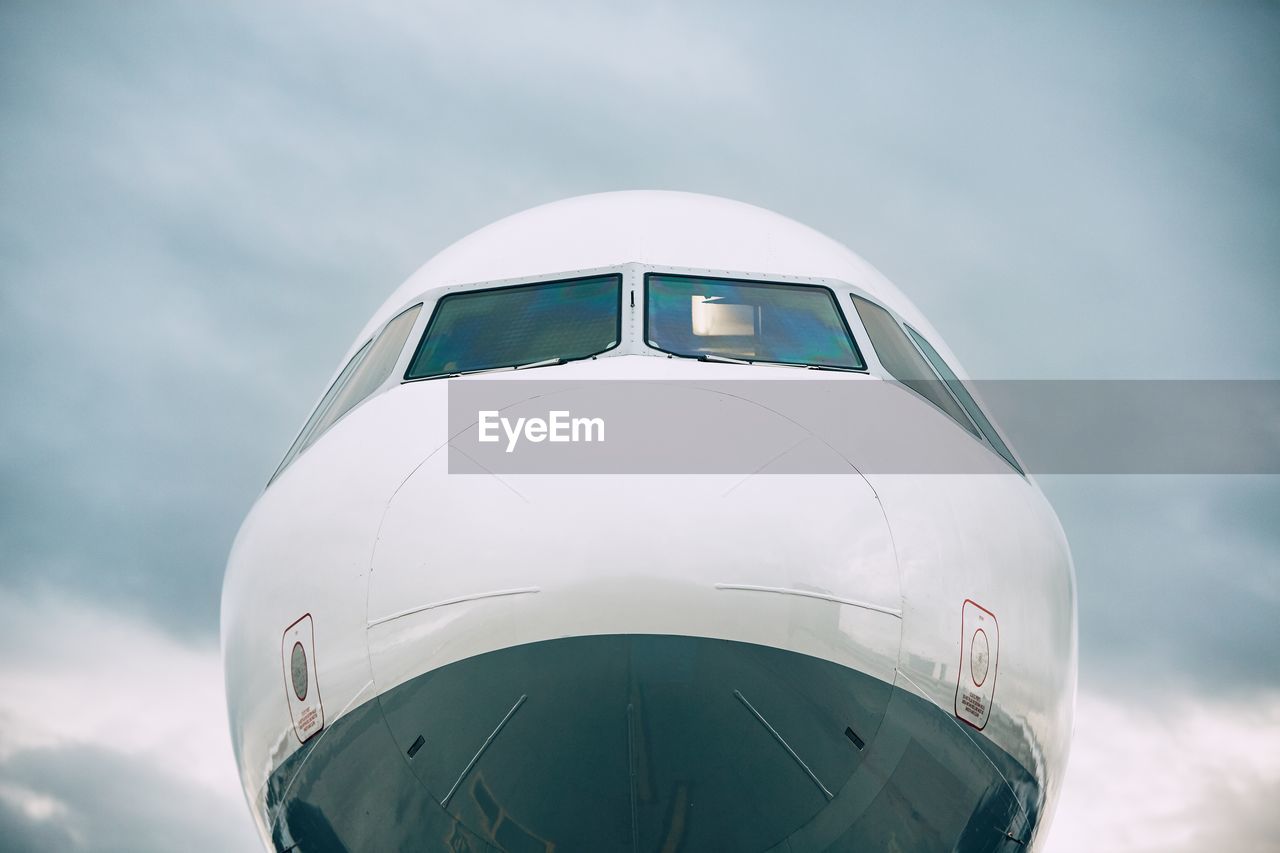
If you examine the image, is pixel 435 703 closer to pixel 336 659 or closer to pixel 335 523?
pixel 336 659

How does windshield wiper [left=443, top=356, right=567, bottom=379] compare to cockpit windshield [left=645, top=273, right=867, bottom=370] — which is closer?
windshield wiper [left=443, top=356, right=567, bottom=379]

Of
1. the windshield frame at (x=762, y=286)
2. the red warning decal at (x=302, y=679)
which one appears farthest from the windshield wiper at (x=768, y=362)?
the red warning decal at (x=302, y=679)

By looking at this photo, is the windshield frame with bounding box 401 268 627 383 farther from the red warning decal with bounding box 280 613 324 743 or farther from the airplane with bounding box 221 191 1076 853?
the red warning decal with bounding box 280 613 324 743

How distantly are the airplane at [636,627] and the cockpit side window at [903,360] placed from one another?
90mm

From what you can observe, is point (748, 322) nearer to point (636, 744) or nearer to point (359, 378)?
point (359, 378)

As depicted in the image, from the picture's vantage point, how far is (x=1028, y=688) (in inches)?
213

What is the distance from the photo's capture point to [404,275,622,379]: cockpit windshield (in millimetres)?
5652

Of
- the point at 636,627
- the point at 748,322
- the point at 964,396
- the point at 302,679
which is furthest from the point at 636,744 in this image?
the point at 964,396

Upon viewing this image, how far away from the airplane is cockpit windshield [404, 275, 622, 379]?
0.03 metres

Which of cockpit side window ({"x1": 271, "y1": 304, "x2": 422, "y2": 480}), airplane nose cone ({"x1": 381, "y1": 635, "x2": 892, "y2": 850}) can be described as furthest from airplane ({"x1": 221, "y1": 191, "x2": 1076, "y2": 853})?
cockpit side window ({"x1": 271, "y1": 304, "x2": 422, "y2": 480})

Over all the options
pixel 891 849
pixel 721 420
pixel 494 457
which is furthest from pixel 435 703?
pixel 891 849

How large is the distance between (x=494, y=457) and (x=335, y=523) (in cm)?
94

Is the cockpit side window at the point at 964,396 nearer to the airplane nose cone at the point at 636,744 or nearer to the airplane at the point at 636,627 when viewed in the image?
the airplane at the point at 636,627

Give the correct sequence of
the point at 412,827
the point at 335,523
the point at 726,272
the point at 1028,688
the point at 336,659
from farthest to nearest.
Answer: the point at 726,272 → the point at 1028,688 → the point at 335,523 → the point at 336,659 → the point at 412,827
